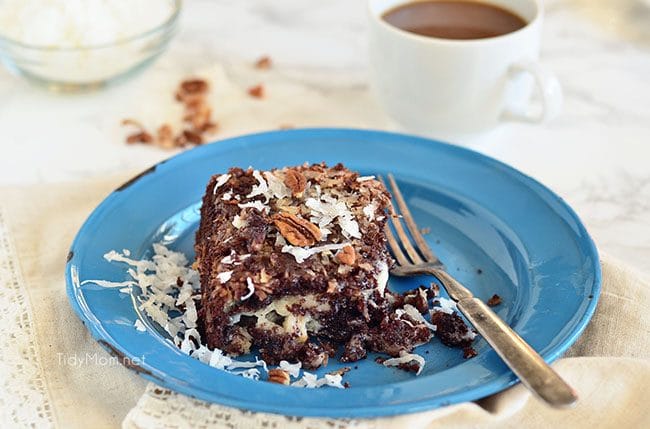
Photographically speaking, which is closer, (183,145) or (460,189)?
(460,189)

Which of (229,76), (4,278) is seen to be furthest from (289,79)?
(4,278)

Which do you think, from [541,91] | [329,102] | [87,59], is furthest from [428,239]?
[87,59]

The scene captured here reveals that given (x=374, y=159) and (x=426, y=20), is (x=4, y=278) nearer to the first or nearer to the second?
(x=374, y=159)

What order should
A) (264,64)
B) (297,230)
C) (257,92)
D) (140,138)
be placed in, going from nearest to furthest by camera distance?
(297,230) < (140,138) < (257,92) < (264,64)

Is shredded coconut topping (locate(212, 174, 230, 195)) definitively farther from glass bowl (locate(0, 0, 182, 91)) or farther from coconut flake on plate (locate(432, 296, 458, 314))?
glass bowl (locate(0, 0, 182, 91))

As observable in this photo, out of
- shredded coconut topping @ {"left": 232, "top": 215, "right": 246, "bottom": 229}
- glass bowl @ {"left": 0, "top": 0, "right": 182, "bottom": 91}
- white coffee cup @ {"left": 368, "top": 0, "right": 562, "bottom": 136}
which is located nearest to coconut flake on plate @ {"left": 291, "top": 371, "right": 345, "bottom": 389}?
shredded coconut topping @ {"left": 232, "top": 215, "right": 246, "bottom": 229}

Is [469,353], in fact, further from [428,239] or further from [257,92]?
[257,92]
